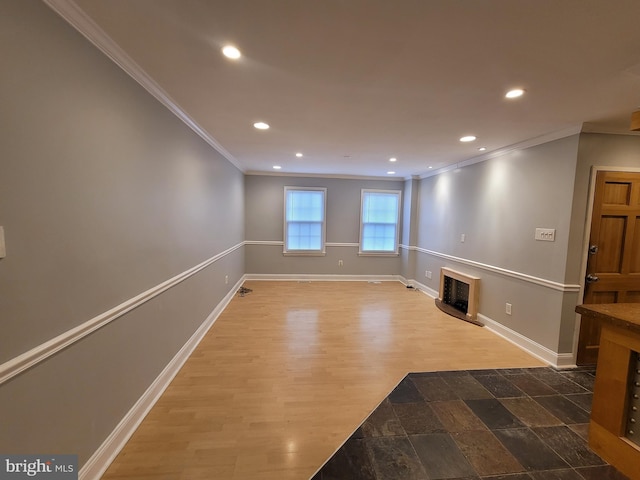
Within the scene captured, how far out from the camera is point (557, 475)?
1606mm

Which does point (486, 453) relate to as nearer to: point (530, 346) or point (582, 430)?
point (582, 430)

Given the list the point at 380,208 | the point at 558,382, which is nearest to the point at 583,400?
the point at 558,382

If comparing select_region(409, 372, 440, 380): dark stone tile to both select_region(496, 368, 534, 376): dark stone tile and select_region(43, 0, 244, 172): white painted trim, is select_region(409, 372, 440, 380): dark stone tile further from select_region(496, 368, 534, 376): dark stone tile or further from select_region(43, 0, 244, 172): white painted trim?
select_region(43, 0, 244, 172): white painted trim

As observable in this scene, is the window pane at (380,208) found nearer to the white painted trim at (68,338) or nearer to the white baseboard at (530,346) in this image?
the white baseboard at (530,346)

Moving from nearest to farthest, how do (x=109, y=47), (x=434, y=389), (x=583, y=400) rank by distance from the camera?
(x=109, y=47)
(x=583, y=400)
(x=434, y=389)

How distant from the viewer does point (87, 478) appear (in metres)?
1.45

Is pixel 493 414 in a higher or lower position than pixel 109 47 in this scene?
lower

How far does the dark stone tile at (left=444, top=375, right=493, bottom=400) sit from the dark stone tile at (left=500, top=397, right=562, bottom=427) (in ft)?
0.49

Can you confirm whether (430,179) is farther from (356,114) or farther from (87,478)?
(87,478)

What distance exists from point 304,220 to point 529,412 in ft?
16.3

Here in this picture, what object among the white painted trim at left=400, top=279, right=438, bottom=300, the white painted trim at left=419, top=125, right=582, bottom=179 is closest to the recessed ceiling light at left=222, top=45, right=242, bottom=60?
the white painted trim at left=419, top=125, right=582, bottom=179

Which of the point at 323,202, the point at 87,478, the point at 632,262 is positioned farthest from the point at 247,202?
the point at 632,262

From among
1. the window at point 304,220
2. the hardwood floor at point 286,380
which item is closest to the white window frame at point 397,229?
the window at point 304,220

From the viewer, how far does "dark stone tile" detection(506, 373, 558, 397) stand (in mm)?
2385
